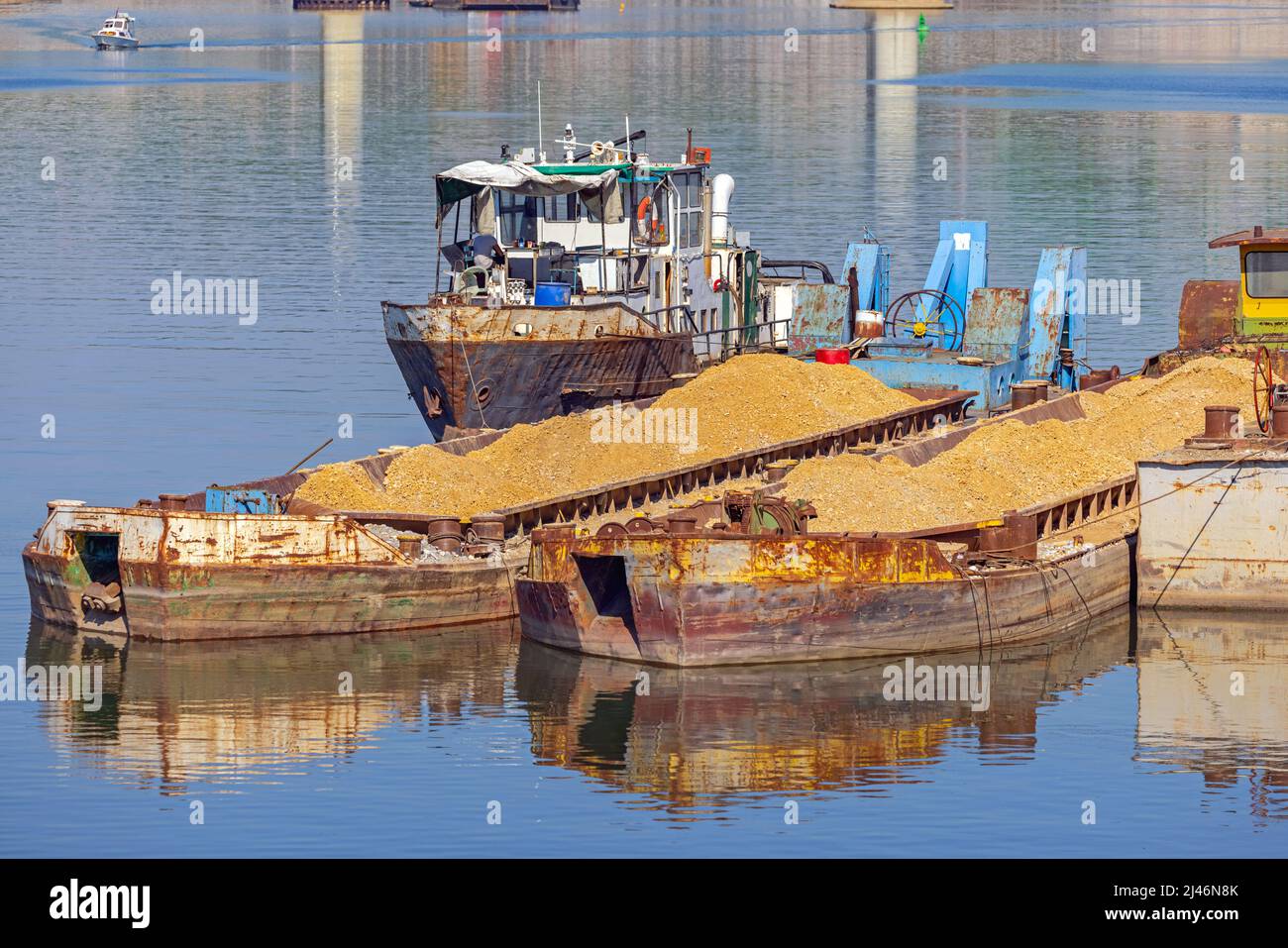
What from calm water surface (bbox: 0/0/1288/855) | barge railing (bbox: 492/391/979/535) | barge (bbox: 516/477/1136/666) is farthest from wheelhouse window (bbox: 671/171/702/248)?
barge (bbox: 516/477/1136/666)

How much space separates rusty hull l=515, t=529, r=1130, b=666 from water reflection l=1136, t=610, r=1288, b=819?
79.7 inches

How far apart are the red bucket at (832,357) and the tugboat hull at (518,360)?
99.1 inches

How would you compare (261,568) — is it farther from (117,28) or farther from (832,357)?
(117,28)

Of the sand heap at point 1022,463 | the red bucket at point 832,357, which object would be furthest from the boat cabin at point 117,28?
the sand heap at point 1022,463

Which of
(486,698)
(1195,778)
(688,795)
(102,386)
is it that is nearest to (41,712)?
(486,698)

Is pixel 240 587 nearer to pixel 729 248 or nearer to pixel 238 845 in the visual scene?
pixel 238 845

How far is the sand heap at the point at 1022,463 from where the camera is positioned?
26.2m

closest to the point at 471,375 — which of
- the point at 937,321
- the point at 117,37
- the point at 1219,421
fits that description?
the point at 937,321

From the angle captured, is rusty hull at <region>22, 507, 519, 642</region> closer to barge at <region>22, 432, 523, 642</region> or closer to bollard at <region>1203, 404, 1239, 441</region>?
barge at <region>22, 432, 523, 642</region>

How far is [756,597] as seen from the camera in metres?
23.8

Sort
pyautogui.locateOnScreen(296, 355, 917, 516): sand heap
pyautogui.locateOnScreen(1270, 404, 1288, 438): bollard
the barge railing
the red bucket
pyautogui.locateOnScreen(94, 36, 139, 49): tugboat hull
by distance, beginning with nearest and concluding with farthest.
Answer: pyautogui.locateOnScreen(1270, 404, 1288, 438): bollard → the barge railing → pyautogui.locateOnScreen(296, 355, 917, 516): sand heap → the red bucket → pyautogui.locateOnScreen(94, 36, 139, 49): tugboat hull

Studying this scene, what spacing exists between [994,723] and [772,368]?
10.1 meters

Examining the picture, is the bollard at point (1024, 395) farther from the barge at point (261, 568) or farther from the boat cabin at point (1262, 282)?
the barge at point (261, 568)

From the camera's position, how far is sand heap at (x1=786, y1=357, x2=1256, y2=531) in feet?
86.1
